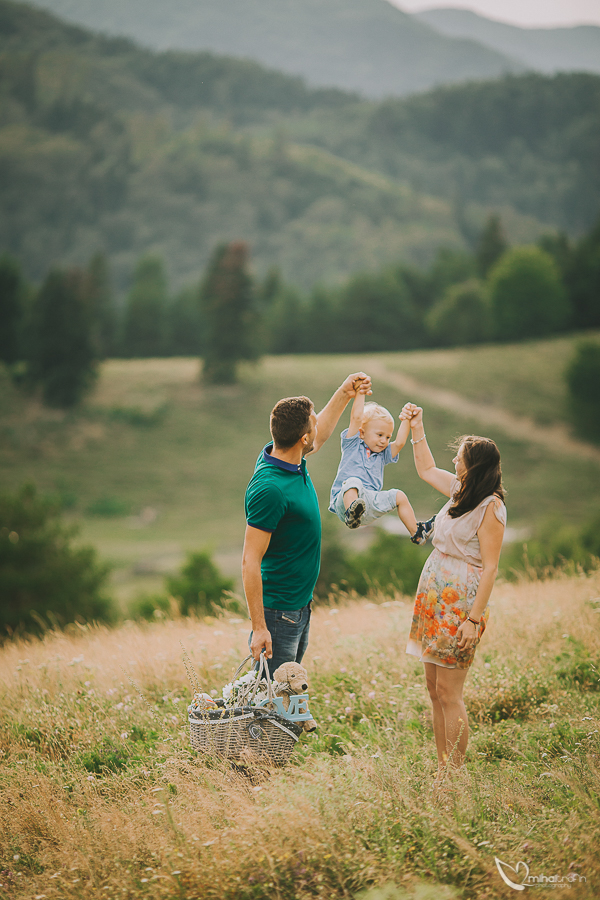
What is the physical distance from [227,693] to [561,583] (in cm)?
602

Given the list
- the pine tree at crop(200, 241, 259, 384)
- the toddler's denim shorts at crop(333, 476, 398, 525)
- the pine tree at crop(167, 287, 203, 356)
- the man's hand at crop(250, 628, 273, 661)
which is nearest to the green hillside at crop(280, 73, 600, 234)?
the pine tree at crop(167, 287, 203, 356)

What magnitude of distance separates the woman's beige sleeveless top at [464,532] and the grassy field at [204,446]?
41.8 meters

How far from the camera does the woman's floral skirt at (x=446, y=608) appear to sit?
12.4 ft

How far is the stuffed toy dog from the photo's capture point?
3736 millimetres

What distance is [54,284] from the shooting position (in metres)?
61.4

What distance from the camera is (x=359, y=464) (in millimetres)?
4363

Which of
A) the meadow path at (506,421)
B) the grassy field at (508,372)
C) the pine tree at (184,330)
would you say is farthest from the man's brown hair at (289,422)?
the pine tree at (184,330)

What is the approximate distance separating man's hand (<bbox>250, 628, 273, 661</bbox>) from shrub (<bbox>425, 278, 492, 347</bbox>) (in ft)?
253

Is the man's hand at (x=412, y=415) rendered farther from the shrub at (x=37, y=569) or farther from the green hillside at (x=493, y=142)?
the green hillside at (x=493, y=142)

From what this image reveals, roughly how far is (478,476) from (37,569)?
767 inches

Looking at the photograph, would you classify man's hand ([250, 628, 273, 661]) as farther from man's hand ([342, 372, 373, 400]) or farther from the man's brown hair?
man's hand ([342, 372, 373, 400])

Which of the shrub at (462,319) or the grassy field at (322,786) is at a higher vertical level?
the grassy field at (322,786)

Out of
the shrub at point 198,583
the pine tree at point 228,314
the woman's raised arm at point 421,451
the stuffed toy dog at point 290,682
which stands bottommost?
the shrub at point 198,583

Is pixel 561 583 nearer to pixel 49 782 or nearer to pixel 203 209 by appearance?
pixel 49 782
